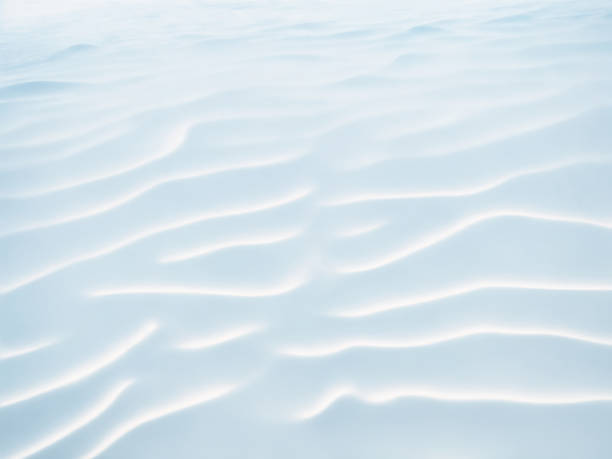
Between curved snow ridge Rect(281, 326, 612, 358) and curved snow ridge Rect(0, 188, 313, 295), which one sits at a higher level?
curved snow ridge Rect(0, 188, 313, 295)

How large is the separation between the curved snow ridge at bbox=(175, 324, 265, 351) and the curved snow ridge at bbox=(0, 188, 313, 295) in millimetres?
461

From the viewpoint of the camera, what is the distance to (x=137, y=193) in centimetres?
181

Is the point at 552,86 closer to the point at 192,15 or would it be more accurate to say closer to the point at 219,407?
the point at 219,407

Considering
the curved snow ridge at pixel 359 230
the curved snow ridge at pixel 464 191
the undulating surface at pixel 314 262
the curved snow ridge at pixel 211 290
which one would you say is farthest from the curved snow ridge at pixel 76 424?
the curved snow ridge at pixel 464 191

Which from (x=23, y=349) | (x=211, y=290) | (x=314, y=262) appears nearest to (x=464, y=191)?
(x=314, y=262)

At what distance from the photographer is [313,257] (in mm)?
1580

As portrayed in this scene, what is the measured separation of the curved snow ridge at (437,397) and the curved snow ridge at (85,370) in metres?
0.54

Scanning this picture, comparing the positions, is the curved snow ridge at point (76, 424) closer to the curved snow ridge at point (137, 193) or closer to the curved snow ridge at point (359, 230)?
the curved snow ridge at point (137, 193)

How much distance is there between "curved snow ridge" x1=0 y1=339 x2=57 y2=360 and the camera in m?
1.40

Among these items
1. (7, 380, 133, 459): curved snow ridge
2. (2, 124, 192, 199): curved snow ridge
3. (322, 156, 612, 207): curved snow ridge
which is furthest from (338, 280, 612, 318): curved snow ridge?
(2, 124, 192, 199): curved snow ridge

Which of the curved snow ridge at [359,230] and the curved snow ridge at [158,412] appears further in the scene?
the curved snow ridge at [359,230]

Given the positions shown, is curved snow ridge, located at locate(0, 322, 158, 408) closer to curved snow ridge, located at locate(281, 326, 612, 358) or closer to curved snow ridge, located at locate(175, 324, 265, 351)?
curved snow ridge, located at locate(175, 324, 265, 351)

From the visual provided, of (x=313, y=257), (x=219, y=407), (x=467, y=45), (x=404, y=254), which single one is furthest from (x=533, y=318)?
(x=467, y=45)

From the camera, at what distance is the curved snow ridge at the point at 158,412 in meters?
1.23
